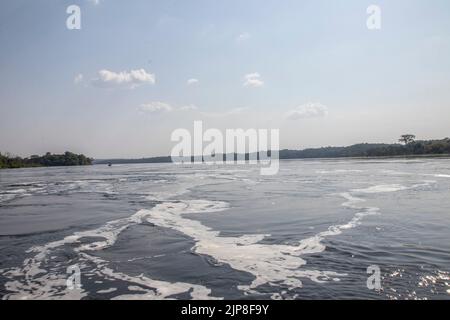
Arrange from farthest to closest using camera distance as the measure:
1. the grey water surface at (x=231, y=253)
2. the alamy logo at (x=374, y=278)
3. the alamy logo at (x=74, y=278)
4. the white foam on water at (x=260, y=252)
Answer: the white foam on water at (x=260, y=252) → the alamy logo at (x=74, y=278) → the grey water surface at (x=231, y=253) → the alamy logo at (x=374, y=278)

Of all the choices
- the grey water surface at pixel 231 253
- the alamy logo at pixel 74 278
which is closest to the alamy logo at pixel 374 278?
the grey water surface at pixel 231 253

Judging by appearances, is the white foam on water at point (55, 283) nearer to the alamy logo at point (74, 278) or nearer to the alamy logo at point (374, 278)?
the alamy logo at point (74, 278)

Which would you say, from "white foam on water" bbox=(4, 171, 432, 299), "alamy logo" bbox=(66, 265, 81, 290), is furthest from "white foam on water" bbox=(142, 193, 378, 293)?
"alamy logo" bbox=(66, 265, 81, 290)

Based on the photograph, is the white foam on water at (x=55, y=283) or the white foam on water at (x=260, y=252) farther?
the white foam on water at (x=260, y=252)

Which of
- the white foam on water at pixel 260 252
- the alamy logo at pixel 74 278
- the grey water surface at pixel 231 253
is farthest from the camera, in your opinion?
the white foam on water at pixel 260 252

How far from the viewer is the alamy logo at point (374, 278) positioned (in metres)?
6.68

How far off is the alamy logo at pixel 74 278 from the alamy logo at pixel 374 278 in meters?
5.44

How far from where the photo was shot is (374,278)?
7.10m

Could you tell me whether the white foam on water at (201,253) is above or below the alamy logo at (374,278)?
below

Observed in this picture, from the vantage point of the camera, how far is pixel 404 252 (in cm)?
899

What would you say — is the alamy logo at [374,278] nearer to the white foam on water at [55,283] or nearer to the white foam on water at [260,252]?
the white foam on water at [260,252]
